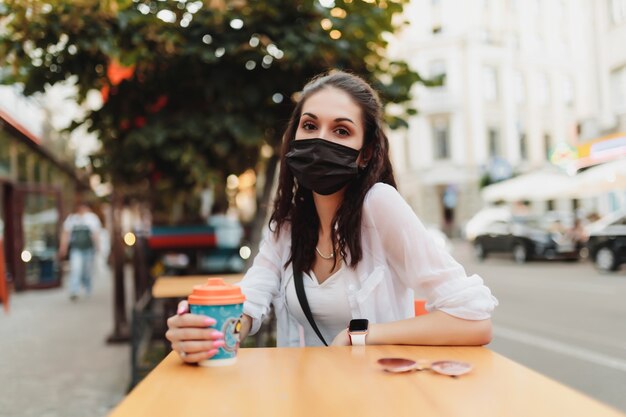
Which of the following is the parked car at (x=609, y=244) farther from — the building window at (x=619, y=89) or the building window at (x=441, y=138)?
the building window at (x=441, y=138)

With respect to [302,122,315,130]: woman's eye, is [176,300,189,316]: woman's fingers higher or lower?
lower

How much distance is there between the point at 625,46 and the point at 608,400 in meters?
19.3

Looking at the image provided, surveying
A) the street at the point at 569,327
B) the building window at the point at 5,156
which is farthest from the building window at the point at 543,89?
the building window at the point at 5,156

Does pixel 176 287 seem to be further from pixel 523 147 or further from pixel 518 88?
pixel 518 88

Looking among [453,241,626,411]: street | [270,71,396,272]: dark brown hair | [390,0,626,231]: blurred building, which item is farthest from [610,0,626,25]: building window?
[270,71,396,272]: dark brown hair

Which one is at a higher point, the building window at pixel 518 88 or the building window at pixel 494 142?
the building window at pixel 518 88

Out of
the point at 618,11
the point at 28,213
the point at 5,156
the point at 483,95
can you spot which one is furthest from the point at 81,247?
the point at 483,95

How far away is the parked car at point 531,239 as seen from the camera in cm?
1816

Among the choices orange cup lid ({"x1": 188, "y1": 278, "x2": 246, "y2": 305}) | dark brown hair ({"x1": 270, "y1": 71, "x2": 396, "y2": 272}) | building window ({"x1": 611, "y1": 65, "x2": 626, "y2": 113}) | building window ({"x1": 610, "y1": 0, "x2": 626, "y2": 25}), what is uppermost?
building window ({"x1": 610, "y1": 0, "x2": 626, "y2": 25})

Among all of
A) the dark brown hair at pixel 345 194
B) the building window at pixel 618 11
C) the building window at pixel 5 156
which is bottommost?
the dark brown hair at pixel 345 194

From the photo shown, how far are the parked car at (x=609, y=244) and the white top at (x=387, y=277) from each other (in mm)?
13651

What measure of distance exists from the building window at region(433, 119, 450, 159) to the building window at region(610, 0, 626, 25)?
54.0 feet

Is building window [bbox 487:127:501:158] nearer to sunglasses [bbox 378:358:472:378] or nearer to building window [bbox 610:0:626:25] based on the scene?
building window [bbox 610:0:626:25]

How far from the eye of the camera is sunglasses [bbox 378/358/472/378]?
1599 mm
